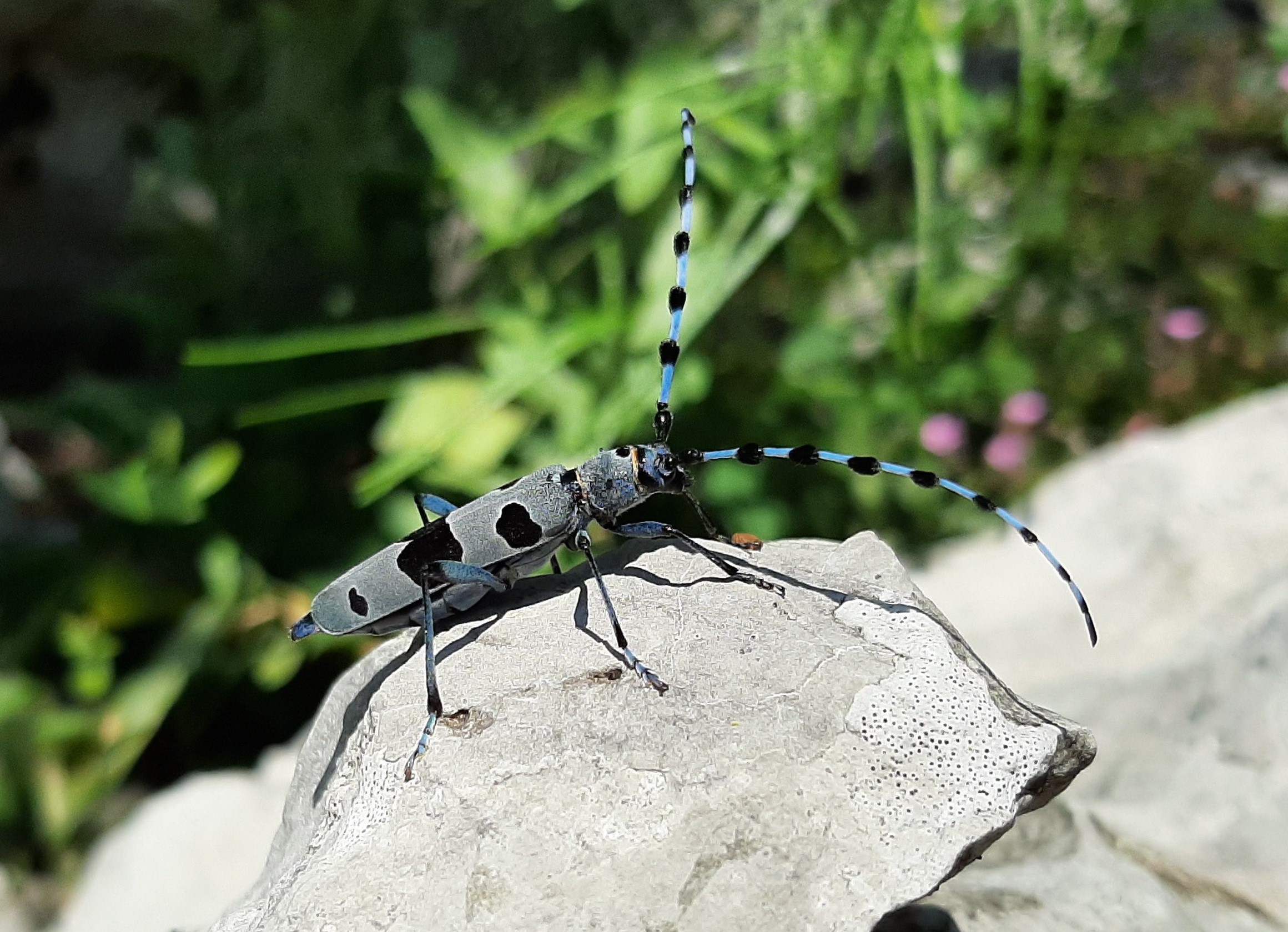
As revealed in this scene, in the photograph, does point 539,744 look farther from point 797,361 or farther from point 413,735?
point 797,361

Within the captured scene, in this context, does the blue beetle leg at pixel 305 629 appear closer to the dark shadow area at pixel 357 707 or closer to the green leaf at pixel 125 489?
the dark shadow area at pixel 357 707

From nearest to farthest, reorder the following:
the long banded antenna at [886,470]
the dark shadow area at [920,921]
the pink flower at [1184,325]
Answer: the long banded antenna at [886,470]
the dark shadow area at [920,921]
the pink flower at [1184,325]

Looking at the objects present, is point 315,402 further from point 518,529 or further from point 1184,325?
point 1184,325

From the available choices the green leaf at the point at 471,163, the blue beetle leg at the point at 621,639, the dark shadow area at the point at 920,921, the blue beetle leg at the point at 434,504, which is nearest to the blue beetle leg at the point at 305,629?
the blue beetle leg at the point at 434,504

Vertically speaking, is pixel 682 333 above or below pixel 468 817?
above

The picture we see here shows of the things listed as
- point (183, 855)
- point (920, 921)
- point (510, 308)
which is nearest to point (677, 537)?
point (920, 921)

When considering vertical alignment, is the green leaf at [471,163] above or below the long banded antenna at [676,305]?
above

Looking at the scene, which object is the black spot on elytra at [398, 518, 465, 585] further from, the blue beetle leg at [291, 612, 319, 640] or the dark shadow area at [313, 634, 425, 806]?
the blue beetle leg at [291, 612, 319, 640]

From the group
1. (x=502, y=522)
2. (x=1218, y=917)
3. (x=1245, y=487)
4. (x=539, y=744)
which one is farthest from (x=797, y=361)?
(x=539, y=744)
